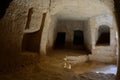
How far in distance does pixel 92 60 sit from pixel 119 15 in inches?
244

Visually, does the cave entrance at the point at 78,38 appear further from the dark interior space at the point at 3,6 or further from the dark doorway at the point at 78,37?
the dark interior space at the point at 3,6

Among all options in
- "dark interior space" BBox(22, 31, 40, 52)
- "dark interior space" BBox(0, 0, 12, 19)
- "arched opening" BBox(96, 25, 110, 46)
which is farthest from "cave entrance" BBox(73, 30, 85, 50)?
→ "dark interior space" BBox(0, 0, 12, 19)

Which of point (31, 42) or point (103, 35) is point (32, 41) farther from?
point (103, 35)

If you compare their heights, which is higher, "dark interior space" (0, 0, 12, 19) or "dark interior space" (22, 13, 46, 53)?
"dark interior space" (0, 0, 12, 19)

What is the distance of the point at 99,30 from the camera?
405 inches

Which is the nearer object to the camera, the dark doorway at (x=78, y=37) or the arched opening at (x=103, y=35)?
the arched opening at (x=103, y=35)

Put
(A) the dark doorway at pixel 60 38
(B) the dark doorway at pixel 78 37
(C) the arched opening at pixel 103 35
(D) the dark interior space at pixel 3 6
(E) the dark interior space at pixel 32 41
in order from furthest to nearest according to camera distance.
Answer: (B) the dark doorway at pixel 78 37
(A) the dark doorway at pixel 60 38
(C) the arched opening at pixel 103 35
(E) the dark interior space at pixel 32 41
(D) the dark interior space at pixel 3 6

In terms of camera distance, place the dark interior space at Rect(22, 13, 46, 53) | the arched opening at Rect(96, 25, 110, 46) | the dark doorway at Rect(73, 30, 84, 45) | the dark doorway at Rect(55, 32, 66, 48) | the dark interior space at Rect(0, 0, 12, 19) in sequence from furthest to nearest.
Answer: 1. the dark doorway at Rect(73, 30, 84, 45)
2. the dark doorway at Rect(55, 32, 66, 48)
3. the arched opening at Rect(96, 25, 110, 46)
4. the dark interior space at Rect(22, 13, 46, 53)
5. the dark interior space at Rect(0, 0, 12, 19)

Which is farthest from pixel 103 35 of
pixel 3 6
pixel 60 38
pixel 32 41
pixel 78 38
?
pixel 3 6

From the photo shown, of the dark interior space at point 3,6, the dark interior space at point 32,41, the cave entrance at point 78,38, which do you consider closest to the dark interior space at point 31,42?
the dark interior space at point 32,41

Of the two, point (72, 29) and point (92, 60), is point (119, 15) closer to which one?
point (92, 60)

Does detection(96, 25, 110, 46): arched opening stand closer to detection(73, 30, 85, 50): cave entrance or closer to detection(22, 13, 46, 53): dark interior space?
detection(73, 30, 85, 50): cave entrance

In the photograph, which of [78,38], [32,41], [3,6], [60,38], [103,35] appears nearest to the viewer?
[3,6]

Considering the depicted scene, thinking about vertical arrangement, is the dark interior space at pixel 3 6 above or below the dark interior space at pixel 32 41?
above
